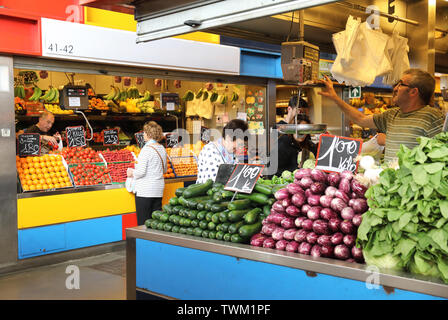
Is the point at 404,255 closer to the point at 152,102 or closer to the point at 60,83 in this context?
the point at 152,102

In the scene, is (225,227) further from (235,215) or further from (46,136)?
(46,136)

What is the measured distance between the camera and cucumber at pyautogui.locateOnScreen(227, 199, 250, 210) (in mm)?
3199

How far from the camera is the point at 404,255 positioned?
2.26 meters

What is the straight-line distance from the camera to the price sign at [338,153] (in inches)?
122

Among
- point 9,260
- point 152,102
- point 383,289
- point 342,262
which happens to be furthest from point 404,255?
point 152,102

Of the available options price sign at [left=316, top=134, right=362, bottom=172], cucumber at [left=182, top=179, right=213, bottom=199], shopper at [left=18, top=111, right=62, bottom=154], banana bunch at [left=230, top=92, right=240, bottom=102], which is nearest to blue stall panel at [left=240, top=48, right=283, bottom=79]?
banana bunch at [left=230, top=92, right=240, bottom=102]

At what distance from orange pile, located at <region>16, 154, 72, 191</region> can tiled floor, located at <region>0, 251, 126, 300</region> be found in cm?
106

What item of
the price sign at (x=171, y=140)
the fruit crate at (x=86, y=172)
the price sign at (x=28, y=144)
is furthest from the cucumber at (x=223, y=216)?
the price sign at (x=171, y=140)

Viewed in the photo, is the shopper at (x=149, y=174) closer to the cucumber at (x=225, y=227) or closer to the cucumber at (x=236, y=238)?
the cucumber at (x=225, y=227)

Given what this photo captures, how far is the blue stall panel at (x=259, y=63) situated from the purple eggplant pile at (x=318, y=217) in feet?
18.1

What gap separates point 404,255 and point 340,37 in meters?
3.38

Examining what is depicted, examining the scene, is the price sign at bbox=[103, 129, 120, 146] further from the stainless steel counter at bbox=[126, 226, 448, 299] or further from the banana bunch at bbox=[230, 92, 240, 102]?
the stainless steel counter at bbox=[126, 226, 448, 299]

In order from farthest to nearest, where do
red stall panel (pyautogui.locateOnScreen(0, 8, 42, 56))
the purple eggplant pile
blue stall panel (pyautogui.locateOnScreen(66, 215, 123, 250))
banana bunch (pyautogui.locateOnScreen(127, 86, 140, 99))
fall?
banana bunch (pyautogui.locateOnScreen(127, 86, 140, 99)), blue stall panel (pyautogui.locateOnScreen(66, 215, 123, 250)), red stall panel (pyautogui.locateOnScreen(0, 8, 42, 56)), the purple eggplant pile

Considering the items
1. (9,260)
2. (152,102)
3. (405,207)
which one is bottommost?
(9,260)
